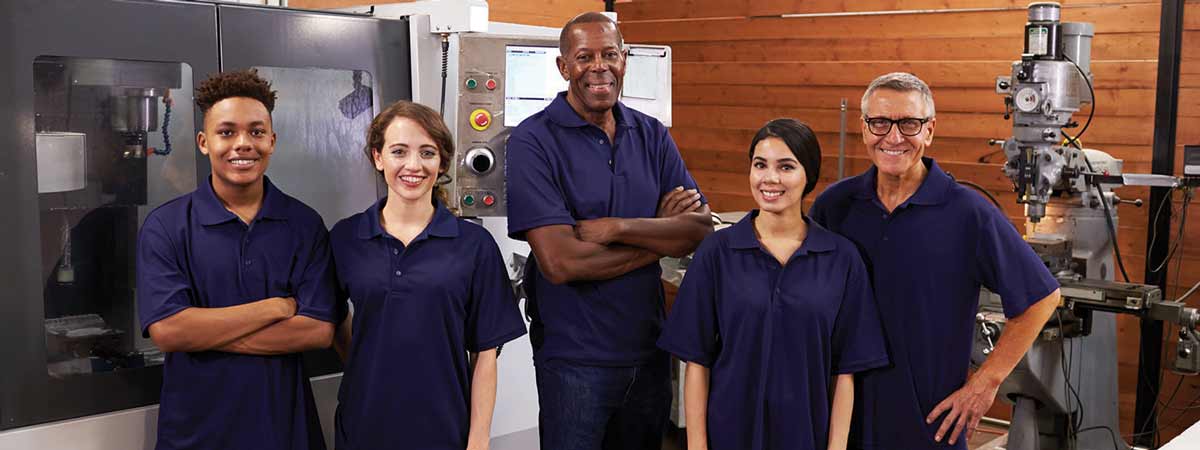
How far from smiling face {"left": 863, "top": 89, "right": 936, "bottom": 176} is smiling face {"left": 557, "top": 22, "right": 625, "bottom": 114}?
54 cm

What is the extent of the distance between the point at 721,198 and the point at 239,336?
4.09 meters

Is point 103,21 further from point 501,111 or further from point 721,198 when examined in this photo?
point 721,198

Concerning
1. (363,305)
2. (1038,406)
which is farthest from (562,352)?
(1038,406)

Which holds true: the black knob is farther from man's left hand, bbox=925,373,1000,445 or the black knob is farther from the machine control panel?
man's left hand, bbox=925,373,1000,445

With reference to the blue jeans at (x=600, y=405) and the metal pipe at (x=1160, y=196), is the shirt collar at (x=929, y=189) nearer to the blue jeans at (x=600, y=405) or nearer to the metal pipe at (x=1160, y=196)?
the blue jeans at (x=600, y=405)

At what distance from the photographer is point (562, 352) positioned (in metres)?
2.55

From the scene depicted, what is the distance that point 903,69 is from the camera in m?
5.43

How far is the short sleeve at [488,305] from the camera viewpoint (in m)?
2.44

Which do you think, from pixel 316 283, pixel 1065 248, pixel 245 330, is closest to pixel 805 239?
pixel 316 283

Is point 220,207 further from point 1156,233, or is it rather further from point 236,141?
point 1156,233

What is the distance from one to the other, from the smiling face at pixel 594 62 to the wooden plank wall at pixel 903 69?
304 centimetres

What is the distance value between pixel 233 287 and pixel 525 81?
118cm

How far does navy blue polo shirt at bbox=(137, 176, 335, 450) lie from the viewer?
2.37 metres

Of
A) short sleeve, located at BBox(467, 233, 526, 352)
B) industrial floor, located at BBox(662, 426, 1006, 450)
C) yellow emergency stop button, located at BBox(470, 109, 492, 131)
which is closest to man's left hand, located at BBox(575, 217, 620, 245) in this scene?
short sleeve, located at BBox(467, 233, 526, 352)
